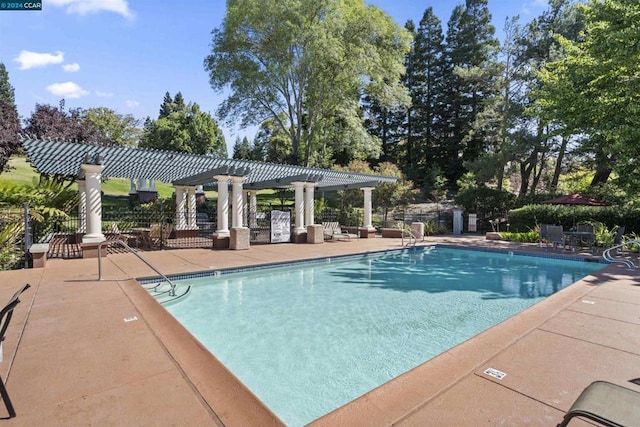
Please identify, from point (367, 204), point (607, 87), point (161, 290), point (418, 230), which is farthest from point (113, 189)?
point (607, 87)

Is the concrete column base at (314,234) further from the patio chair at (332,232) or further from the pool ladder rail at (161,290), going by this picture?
the pool ladder rail at (161,290)

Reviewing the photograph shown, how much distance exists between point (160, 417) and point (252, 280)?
6344 millimetres

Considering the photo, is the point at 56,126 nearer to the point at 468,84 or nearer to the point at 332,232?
the point at 332,232

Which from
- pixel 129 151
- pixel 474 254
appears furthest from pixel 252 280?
pixel 474 254

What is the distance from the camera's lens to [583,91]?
12.2m

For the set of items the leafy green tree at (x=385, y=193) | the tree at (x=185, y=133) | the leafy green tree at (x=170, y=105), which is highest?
the leafy green tree at (x=170, y=105)

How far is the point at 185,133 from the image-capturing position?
37625 millimetres

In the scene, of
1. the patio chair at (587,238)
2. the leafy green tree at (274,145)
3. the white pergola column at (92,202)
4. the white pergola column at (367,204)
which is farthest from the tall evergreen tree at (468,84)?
the white pergola column at (92,202)

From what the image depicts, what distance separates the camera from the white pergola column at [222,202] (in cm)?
1255

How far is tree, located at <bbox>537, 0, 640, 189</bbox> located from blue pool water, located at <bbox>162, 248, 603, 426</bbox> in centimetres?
412

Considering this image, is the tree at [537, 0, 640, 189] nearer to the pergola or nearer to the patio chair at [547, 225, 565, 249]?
the patio chair at [547, 225, 565, 249]

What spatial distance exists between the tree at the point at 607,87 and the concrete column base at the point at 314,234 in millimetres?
10678

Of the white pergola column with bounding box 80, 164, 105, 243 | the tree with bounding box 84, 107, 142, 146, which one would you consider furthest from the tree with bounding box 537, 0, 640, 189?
the tree with bounding box 84, 107, 142, 146

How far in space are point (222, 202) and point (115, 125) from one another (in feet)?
88.4
